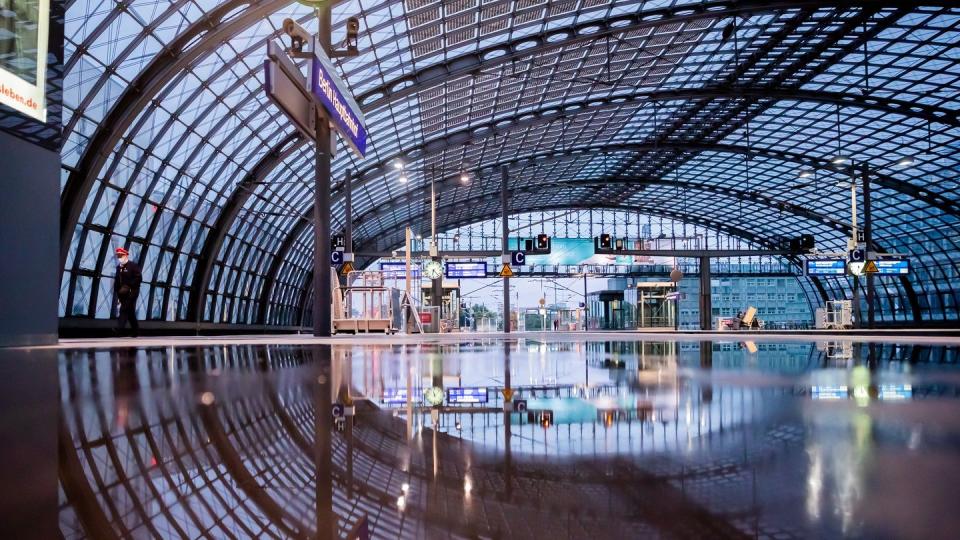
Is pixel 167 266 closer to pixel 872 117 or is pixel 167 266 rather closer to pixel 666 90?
pixel 666 90

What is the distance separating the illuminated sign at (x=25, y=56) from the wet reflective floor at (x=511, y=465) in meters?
7.42

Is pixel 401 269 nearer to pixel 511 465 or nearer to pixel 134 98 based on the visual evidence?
pixel 134 98

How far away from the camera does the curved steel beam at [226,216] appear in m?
33.5

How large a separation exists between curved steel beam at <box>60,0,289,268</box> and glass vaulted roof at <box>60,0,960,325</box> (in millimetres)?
64

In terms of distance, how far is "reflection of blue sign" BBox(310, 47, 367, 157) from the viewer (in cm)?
Result: 1124

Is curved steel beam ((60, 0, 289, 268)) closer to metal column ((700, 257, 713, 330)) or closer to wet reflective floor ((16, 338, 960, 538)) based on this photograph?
wet reflective floor ((16, 338, 960, 538))

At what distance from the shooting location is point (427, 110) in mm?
35875

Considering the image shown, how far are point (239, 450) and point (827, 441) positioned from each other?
138cm

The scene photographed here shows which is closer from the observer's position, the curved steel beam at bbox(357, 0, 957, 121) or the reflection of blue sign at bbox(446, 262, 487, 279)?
the curved steel beam at bbox(357, 0, 957, 121)

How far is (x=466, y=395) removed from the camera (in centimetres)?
283

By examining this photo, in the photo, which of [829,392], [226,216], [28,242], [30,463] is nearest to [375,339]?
[28,242]

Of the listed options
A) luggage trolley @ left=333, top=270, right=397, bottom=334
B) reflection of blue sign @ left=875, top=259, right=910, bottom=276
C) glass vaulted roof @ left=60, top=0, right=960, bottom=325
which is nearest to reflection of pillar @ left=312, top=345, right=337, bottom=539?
luggage trolley @ left=333, top=270, right=397, bottom=334

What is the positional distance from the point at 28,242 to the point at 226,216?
2596 centimetres

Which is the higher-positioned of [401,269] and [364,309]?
[401,269]
